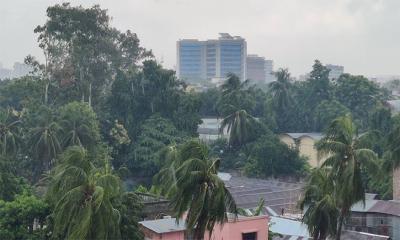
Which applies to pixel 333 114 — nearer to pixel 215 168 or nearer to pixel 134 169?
pixel 134 169

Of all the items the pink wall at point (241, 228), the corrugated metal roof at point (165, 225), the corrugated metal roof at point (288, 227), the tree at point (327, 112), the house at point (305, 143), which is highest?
the tree at point (327, 112)

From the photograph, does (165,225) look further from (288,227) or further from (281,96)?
(281,96)

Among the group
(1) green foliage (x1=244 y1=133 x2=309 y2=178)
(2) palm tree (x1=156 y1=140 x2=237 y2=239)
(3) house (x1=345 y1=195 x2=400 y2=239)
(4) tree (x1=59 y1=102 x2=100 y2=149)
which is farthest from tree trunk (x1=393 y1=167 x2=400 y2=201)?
(4) tree (x1=59 y1=102 x2=100 y2=149)

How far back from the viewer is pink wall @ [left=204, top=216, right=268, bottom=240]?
27703mm

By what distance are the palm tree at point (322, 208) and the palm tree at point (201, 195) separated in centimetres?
698

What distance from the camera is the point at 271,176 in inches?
2372

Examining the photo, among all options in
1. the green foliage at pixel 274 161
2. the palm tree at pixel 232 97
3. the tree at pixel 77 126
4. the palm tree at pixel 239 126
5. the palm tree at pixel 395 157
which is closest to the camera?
the palm tree at pixel 395 157

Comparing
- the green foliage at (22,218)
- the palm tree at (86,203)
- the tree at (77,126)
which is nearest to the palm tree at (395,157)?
the tree at (77,126)

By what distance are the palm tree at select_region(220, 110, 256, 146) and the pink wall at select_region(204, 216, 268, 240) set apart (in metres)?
35.2

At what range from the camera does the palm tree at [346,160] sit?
85.9ft

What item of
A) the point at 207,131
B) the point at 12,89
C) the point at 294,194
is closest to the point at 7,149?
the point at 12,89

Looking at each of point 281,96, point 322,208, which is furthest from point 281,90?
point 322,208

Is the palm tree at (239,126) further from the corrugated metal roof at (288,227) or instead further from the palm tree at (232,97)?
the corrugated metal roof at (288,227)

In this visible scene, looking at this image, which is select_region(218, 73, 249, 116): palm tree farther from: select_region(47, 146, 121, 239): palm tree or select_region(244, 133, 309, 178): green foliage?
select_region(47, 146, 121, 239): palm tree
